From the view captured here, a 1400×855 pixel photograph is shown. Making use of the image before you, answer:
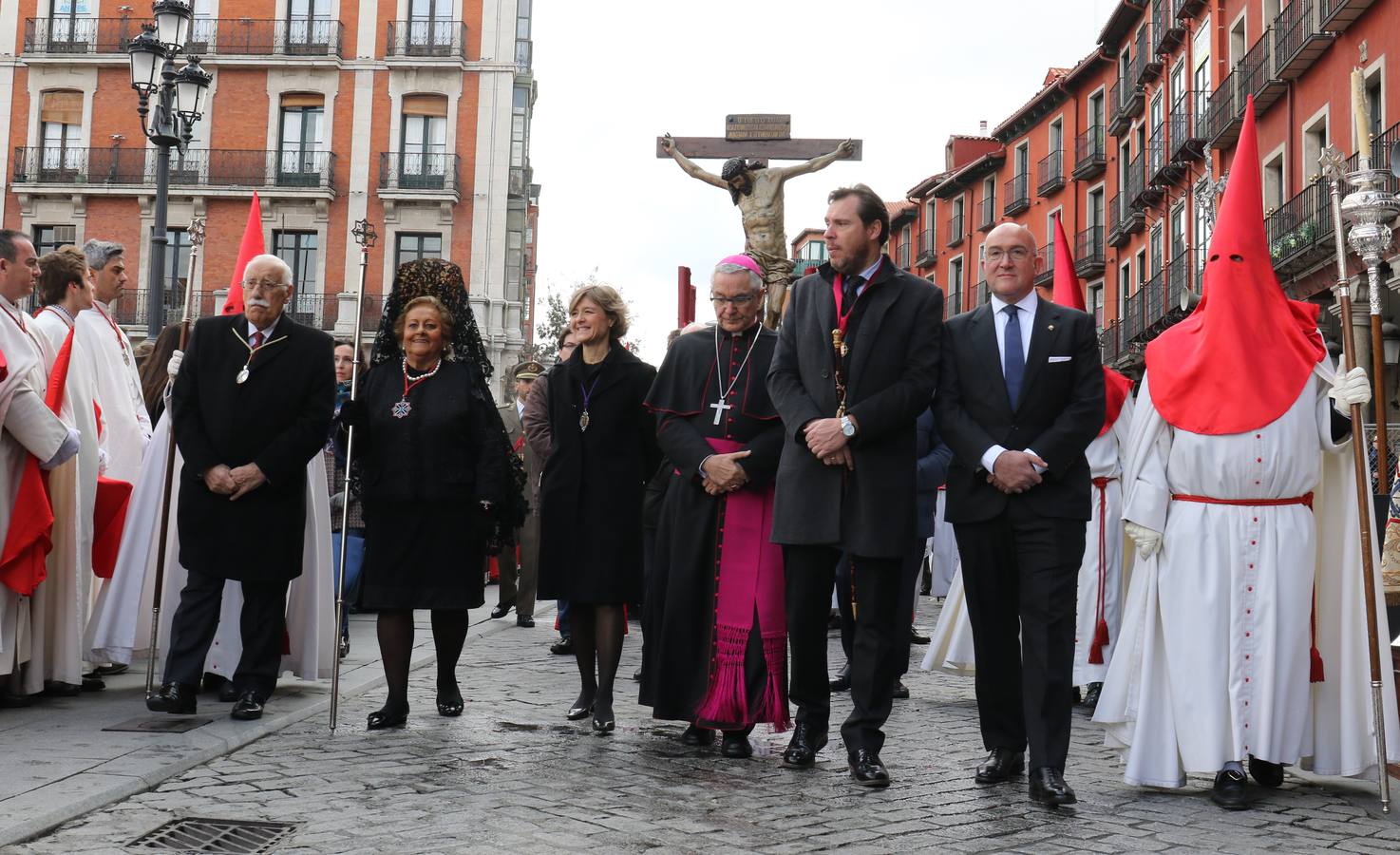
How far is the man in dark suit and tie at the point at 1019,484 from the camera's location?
17.9ft

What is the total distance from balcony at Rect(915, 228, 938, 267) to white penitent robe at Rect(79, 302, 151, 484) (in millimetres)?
53774

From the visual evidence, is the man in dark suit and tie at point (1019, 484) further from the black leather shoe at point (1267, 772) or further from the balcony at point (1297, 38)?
the balcony at point (1297, 38)

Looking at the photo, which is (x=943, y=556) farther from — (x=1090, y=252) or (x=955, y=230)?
(x=955, y=230)

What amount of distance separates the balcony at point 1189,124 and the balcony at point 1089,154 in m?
8.49

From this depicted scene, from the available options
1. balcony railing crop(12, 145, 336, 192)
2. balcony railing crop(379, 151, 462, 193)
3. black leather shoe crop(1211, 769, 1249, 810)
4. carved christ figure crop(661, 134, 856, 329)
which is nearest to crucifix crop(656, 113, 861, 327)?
carved christ figure crop(661, 134, 856, 329)

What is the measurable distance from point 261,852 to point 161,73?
11.4 metres

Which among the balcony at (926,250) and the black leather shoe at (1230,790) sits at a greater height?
the balcony at (926,250)

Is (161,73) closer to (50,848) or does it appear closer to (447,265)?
(447,265)

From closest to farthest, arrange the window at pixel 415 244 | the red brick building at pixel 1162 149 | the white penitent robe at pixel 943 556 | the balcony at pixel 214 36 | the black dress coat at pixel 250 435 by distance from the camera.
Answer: the black dress coat at pixel 250 435, the white penitent robe at pixel 943 556, the red brick building at pixel 1162 149, the window at pixel 415 244, the balcony at pixel 214 36

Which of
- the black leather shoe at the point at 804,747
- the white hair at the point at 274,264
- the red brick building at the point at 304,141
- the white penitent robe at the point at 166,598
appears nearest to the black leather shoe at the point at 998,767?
the black leather shoe at the point at 804,747

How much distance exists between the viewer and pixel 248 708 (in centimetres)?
658

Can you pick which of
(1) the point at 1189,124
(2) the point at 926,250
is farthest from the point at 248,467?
(2) the point at 926,250

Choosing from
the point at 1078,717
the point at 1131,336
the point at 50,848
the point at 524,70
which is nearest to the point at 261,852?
the point at 50,848

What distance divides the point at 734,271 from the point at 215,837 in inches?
124
